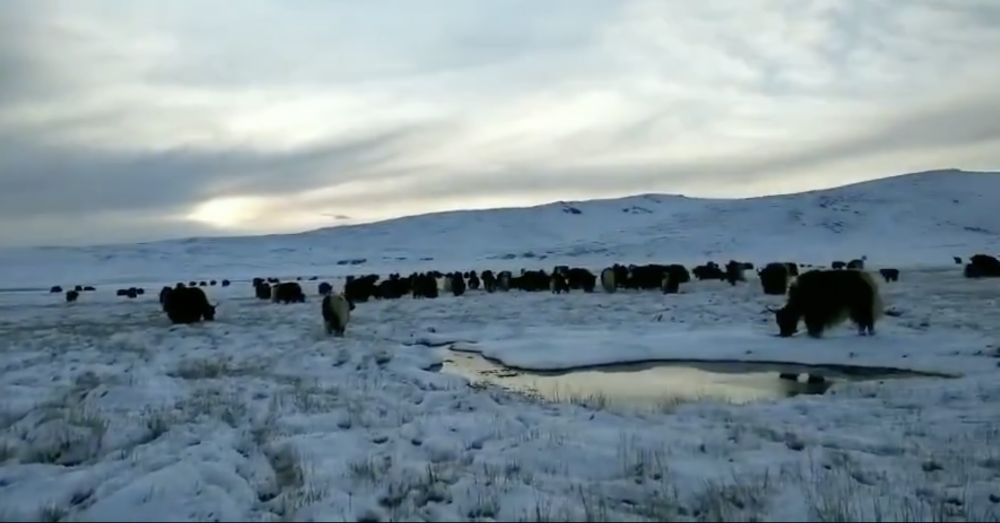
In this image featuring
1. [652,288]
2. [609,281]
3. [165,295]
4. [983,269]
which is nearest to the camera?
[165,295]

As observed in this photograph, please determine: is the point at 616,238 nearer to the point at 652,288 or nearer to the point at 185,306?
the point at 652,288

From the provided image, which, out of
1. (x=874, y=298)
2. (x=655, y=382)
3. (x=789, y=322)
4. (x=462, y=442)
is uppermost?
(x=874, y=298)

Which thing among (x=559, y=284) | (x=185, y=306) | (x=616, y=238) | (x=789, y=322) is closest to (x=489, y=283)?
(x=559, y=284)

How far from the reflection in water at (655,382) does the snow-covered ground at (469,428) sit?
2.26ft

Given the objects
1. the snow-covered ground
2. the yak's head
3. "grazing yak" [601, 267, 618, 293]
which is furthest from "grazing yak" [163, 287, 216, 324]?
"grazing yak" [601, 267, 618, 293]

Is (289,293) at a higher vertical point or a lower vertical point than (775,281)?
lower

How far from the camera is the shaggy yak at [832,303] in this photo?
17.1 meters

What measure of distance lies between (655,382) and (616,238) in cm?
12232

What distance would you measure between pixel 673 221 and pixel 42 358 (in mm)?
135662

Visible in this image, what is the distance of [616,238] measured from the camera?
5285 inches

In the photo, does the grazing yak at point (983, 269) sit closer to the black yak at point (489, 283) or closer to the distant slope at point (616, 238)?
the black yak at point (489, 283)

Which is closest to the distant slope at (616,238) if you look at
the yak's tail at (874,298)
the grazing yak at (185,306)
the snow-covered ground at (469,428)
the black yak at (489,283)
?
the black yak at (489,283)

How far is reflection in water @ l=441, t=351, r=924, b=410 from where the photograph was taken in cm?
1148

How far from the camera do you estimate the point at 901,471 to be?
6773 millimetres
